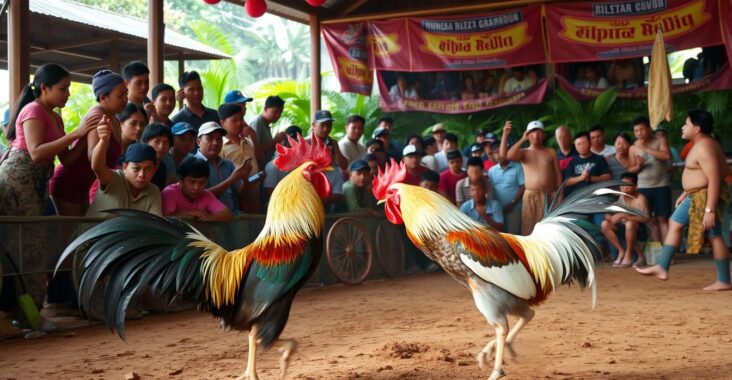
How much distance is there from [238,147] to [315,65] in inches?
211

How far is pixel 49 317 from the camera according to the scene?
696 cm

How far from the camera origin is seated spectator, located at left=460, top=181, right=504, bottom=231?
11.3 metres

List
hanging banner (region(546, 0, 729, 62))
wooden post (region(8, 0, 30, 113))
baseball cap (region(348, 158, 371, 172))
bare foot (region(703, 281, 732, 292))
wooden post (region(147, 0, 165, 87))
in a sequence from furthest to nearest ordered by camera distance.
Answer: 1. hanging banner (region(546, 0, 729, 62))
2. baseball cap (region(348, 158, 371, 172))
3. wooden post (region(147, 0, 165, 87))
4. bare foot (region(703, 281, 732, 292))
5. wooden post (region(8, 0, 30, 113))

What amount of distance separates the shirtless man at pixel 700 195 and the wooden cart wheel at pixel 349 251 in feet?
11.1

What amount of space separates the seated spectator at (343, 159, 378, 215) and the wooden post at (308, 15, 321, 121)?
345 centimetres

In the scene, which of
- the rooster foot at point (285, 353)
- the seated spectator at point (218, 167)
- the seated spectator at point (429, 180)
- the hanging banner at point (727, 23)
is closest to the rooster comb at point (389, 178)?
the rooster foot at point (285, 353)

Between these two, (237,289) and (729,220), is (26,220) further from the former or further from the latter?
(729,220)

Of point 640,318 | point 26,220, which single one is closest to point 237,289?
point 26,220

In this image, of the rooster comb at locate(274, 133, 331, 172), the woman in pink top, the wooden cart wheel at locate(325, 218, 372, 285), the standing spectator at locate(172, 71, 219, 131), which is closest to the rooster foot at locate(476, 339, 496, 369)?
the rooster comb at locate(274, 133, 331, 172)

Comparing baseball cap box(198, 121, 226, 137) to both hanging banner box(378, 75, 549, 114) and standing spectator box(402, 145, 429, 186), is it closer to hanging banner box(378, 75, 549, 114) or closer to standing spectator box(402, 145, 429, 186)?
standing spectator box(402, 145, 429, 186)

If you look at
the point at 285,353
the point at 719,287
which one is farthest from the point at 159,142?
the point at 719,287

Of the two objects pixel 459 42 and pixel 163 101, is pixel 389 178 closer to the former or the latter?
pixel 163 101

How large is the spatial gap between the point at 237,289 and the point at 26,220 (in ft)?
8.70

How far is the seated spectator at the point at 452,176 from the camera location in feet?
39.1
